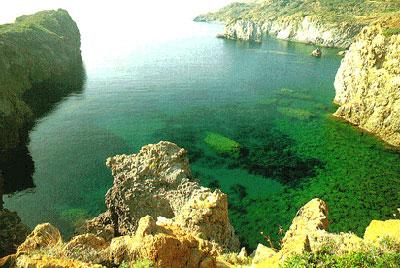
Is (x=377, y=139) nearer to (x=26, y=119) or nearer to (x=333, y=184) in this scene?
(x=333, y=184)

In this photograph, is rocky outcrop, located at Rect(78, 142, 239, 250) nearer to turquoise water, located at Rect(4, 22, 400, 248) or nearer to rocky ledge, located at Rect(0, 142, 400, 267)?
rocky ledge, located at Rect(0, 142, 400, 267)

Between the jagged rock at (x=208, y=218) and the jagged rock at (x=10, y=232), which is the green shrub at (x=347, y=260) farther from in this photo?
the jagged rock at (x=10, y=232)

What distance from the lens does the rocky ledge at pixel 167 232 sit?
16328 mm

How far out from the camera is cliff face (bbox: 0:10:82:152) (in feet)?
205

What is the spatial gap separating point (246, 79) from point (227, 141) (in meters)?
53.4

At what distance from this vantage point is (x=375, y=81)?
6656 centimetres

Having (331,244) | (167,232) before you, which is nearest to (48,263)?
(167,232)

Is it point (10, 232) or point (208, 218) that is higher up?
point (208, 218)

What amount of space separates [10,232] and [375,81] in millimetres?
63107

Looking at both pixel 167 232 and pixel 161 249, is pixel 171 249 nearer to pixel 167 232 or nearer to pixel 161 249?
pixel 161 249

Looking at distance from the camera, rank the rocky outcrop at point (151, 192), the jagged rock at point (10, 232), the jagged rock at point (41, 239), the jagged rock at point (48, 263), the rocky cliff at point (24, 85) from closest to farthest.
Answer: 1. the jagged rock at point (48, 263)
2. the jagged rock at point (41, 239)
3. the jagged rock at point (10, 232)
4. the rocky outcrop at point (151, 192)
5. the rocky cliff at point (24, 85)

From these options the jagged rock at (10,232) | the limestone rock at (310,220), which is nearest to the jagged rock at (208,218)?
the limestone rock at (310,220)

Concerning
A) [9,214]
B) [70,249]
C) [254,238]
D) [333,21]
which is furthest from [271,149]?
[333,21]

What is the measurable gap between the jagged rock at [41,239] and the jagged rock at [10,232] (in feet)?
36.0
